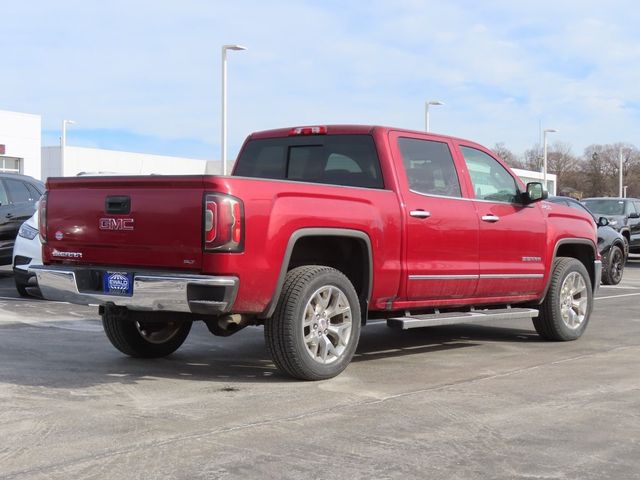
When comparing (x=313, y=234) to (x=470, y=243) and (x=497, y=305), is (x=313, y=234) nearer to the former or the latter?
(x=470, y=243)

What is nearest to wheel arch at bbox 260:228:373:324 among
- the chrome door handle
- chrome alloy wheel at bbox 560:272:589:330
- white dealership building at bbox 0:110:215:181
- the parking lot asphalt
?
the chrome door handle

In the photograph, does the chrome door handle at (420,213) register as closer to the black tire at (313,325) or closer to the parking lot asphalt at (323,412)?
the black tire at (313,325)

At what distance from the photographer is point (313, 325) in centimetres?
608

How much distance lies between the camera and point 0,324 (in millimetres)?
8945

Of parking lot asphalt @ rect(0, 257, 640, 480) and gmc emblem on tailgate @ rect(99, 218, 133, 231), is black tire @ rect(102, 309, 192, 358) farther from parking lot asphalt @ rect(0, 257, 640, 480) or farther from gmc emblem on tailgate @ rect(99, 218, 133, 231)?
gmc emblem on tailgate @ rect(99, 218, 133, 231)

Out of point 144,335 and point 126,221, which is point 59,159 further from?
point 126,221

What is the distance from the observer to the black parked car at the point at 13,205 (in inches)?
510

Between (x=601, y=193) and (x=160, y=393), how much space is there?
92803 millimetres

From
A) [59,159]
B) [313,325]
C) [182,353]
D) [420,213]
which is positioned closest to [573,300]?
[420,213]

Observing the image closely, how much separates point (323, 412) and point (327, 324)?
42.4 inches

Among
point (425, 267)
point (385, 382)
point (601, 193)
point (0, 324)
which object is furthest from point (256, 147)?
point (601, 193)

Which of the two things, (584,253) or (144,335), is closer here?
(144,335)

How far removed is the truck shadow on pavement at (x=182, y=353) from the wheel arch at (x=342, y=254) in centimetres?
82

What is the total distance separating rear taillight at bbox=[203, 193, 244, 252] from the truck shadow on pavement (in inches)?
48.0
